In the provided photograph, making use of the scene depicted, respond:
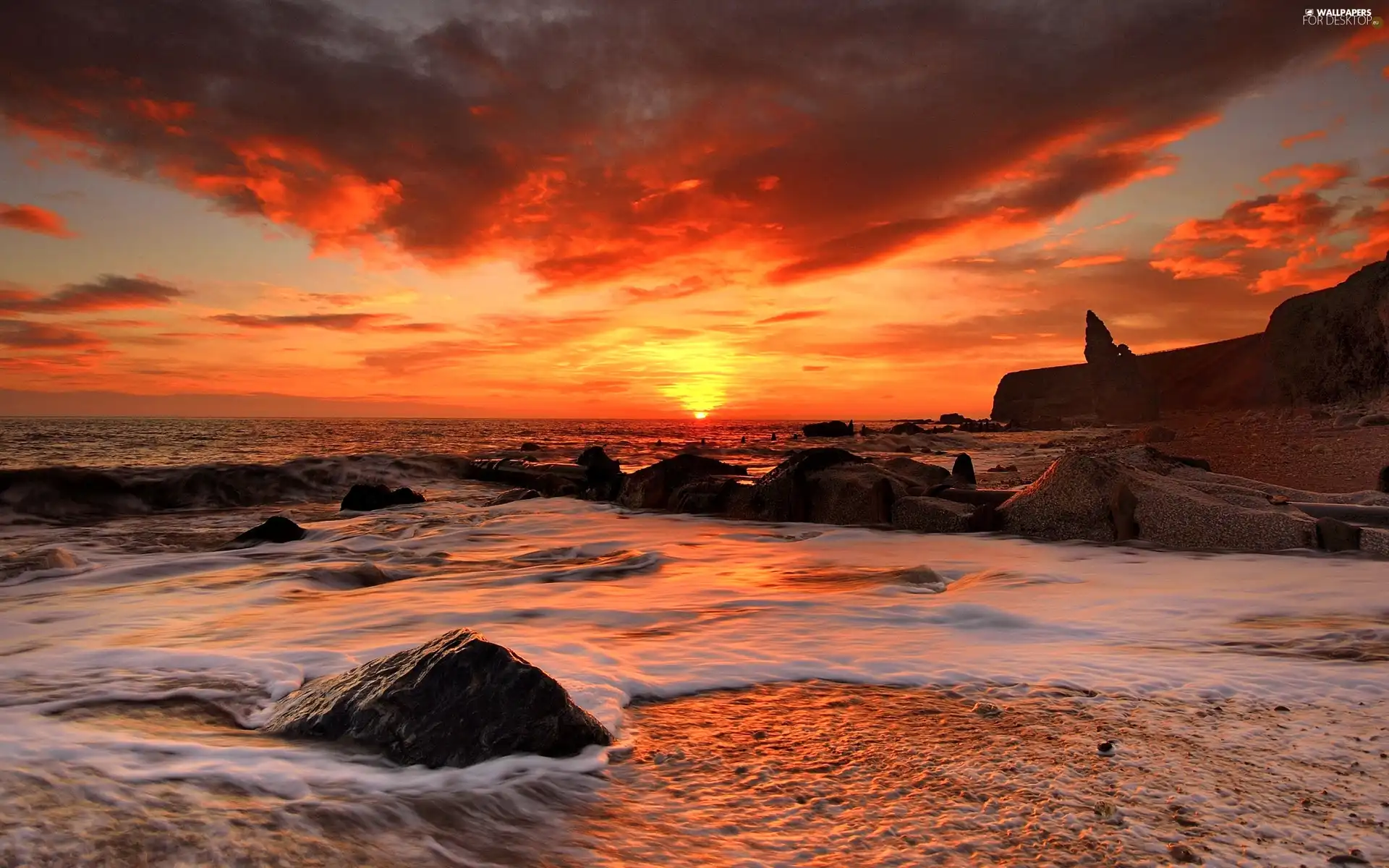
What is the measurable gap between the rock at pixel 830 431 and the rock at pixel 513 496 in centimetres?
3157

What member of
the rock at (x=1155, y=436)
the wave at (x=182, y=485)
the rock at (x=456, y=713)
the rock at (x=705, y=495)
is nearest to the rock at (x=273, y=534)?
the rock at (x=705, y=495)

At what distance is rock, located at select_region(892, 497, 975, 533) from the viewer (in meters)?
8.57

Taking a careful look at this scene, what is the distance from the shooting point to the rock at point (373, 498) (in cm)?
1382

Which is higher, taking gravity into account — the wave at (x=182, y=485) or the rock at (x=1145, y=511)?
the rock at (x=1145, y=511)

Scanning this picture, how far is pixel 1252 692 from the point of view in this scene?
10.1 feet

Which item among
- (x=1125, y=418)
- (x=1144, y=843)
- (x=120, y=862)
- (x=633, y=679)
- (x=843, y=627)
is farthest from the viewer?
(x=1125, y=418)

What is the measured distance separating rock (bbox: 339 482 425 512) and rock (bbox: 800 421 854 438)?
33255 mm

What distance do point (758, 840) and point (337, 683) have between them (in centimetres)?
207

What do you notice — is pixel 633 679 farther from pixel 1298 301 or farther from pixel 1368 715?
pixel 1298 301

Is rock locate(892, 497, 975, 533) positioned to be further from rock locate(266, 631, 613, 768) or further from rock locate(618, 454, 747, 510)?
rock locate(266, 631, 613, 768)

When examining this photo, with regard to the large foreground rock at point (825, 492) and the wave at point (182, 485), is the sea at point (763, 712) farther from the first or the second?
the wave at point (182, 485)

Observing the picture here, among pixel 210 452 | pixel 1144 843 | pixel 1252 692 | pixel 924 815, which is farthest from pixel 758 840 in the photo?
pixel 210 452

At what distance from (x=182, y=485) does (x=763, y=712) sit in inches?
712

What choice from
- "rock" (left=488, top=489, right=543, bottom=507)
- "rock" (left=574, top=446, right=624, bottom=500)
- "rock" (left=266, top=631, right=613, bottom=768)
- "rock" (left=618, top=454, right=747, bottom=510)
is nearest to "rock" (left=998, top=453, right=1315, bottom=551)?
"rock" (left=618, top=454, right=747, bottom=510)
